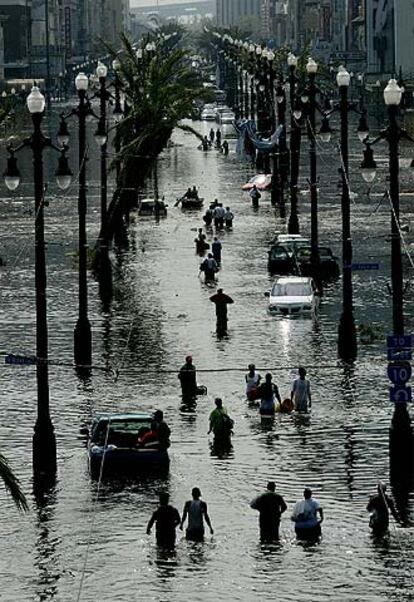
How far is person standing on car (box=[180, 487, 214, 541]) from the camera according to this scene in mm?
28688

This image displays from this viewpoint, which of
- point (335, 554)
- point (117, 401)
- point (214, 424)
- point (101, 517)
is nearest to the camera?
point (335, 554)

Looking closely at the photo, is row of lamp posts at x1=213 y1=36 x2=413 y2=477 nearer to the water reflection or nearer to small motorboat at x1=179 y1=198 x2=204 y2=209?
the water reflection

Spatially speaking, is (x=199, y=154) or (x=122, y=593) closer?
(x=122, y=593)

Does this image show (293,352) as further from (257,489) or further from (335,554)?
(335,554)

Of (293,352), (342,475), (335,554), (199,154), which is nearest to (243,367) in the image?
(293,352)

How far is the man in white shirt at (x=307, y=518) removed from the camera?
28516 mm

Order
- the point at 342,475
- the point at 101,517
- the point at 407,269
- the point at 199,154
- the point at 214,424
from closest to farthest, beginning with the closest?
the point at 101,517, the point at 342,475, the point at 214,424, the point at 407,269, the point at 199,154

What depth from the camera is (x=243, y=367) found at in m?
44.0

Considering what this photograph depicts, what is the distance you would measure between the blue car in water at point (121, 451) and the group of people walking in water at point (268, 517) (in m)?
4.13

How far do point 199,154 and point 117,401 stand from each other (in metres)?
90.4

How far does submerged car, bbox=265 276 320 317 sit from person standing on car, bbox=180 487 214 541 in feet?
77.5

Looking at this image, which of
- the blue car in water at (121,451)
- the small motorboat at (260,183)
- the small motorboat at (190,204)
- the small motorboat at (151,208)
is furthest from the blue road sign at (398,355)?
the small motorboat at (260,183)

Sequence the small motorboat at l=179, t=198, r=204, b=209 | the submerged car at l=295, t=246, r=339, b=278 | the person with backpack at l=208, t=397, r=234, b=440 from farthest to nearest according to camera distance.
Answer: the small motorboat at l=179, t=198, r=204, b=209 → the submerged car at l=295, t=246, r=339, b=278 → the person with backpack at l=208, t=397, r=234, b=440

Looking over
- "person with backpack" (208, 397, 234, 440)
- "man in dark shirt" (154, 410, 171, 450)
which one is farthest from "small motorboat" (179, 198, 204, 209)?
"man in dark shirt" (154, 410, 171, 450)
